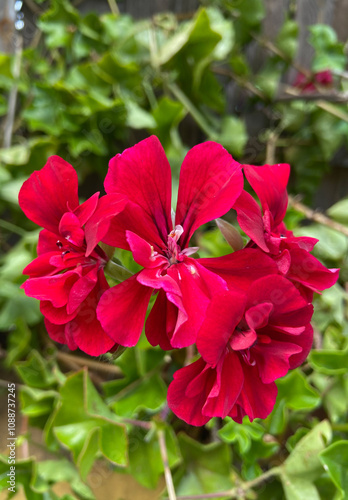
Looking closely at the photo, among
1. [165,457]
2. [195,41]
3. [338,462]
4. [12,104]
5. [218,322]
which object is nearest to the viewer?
[218,322]

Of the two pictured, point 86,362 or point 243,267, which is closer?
point 243,267

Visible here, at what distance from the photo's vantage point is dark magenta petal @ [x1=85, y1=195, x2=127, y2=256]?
0.84 ft

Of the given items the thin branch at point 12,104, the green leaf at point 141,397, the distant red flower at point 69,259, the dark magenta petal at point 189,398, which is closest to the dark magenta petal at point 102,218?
the distant red flower at point 69,259

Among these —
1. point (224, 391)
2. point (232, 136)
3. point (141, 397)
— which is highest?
point (224, 391)

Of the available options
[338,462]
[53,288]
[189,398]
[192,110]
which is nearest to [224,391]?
[189,398]

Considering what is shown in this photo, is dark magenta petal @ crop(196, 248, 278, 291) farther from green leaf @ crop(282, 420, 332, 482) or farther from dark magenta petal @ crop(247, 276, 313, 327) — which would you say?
green leaf @ crop(282, 420, 332, 482)

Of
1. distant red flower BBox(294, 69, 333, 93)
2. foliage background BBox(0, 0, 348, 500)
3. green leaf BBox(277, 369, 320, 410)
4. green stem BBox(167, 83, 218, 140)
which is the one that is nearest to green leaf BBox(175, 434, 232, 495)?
foliage background BBox(0, 0, 348, 500)

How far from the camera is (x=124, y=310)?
26 cm

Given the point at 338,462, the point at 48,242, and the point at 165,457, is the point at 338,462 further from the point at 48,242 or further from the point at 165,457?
the point at 48,242

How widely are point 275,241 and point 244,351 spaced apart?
0.08 m

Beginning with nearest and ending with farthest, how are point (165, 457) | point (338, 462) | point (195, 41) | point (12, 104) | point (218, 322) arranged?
1. point (218, 322)
2. point (338, 462)
3. point (165, 457)
4. point (195, 41)
5. point (12, 104)

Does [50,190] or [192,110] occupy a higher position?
[50,190]

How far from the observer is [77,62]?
0.99 meters

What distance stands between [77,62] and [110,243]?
86 centimetres
